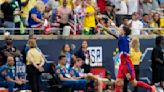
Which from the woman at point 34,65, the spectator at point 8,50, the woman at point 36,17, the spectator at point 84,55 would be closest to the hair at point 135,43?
the spectator at point 84,55

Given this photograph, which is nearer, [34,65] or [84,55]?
[34,65]

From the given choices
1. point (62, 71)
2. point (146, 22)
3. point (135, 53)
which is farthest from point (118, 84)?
point (146, 22)

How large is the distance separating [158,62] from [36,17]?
4191 millimetres

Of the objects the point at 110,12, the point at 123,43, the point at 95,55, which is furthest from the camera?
the point at 110,12

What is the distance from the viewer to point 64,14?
23.3 metres

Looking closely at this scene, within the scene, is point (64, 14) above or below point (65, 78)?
above

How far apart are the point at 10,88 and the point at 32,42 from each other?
1.56m

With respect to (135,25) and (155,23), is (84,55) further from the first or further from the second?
(155,23)

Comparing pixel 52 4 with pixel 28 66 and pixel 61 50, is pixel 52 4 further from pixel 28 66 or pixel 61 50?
pixel 28 66

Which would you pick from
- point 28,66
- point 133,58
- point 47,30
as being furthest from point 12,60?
point 133,58

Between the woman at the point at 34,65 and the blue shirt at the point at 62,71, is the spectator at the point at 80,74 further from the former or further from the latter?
the woman at the point at 34,65

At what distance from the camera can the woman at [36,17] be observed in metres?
22.6

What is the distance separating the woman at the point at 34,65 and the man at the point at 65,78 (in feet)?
1.78

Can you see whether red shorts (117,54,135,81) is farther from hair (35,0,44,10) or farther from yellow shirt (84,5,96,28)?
yellow shirt (84,5,96,28)
